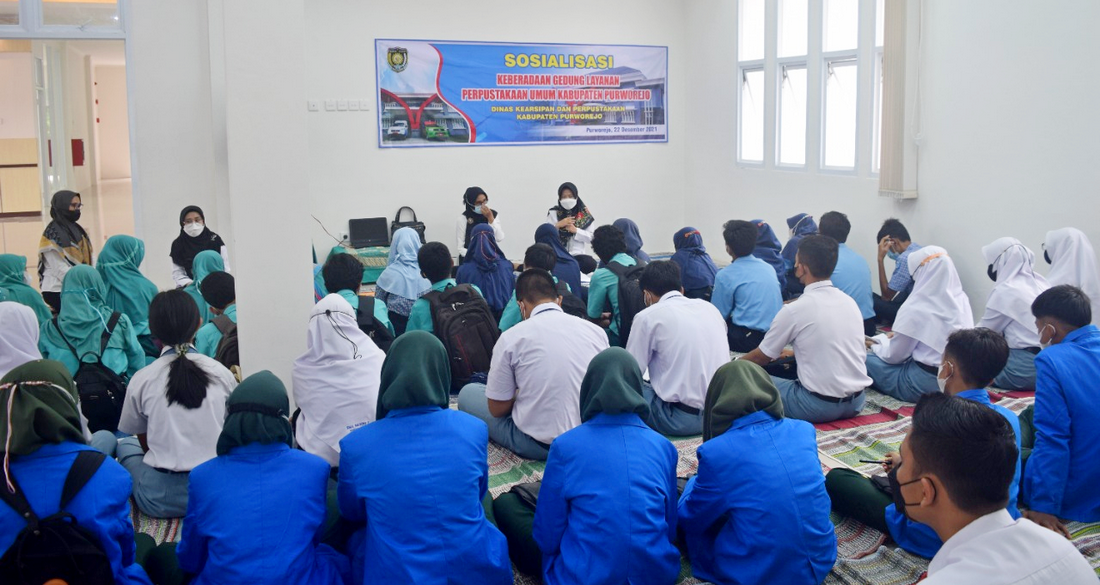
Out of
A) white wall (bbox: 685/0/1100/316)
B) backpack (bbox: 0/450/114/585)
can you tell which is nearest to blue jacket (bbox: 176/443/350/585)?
backpack (bbox: 0/450/114/585)

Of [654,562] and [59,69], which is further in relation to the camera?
[59,69]

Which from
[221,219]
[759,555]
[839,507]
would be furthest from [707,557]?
[221,219]

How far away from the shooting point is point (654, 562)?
2951 mm

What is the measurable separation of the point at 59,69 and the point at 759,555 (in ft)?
44.4

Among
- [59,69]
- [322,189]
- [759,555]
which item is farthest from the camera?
[59,69]

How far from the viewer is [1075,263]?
5547 mm

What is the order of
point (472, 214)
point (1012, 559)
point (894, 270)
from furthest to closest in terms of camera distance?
point (472, 214)
point (894, 270)
point (1012, 559)

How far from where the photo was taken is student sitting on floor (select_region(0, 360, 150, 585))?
2.66 meters

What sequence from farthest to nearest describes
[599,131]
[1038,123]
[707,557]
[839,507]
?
[599,131] → [1038,123] → [839,507] → [707,557]

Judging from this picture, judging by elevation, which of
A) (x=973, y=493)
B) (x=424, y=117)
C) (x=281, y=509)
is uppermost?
(x=424, y=117)

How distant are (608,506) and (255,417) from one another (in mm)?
1111

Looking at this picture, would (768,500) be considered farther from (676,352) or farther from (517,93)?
(517,93)

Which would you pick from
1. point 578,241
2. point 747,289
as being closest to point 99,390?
point 747,289

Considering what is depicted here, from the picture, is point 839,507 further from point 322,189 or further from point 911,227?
point 322,189
